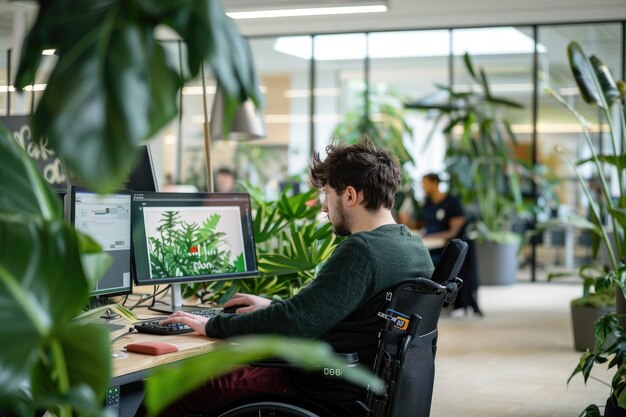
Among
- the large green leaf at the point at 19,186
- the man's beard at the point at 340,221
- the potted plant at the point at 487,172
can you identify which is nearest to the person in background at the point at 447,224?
the potted plant at the point at 487,172

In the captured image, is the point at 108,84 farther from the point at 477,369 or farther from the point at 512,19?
the point at 512,19

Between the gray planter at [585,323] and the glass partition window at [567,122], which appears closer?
the gray planter at [585,323]

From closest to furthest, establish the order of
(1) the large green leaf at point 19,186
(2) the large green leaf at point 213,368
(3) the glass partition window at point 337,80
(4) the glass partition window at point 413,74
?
1. (2) the large green leaf at point 213,368
2. (1) the large green leaf at point 19,186
3. (4) the glass partition window at point 413,74
4. (3) the glass partition window at point 337,80

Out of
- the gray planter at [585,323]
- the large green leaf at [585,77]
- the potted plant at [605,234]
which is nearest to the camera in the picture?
the potted plant at [605,234]

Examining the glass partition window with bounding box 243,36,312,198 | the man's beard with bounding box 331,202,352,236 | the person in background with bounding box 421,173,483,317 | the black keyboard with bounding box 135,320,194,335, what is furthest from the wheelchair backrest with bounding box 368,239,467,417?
the glass partition window with bounding box 243,36,312,198

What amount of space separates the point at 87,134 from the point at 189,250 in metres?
2.08

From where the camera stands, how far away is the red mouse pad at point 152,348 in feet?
7.64

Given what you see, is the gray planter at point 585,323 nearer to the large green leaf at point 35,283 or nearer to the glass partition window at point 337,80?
the large green leaf at point 35,283

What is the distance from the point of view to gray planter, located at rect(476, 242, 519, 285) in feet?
35.5

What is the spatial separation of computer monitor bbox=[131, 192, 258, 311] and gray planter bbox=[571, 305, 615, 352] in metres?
3.55

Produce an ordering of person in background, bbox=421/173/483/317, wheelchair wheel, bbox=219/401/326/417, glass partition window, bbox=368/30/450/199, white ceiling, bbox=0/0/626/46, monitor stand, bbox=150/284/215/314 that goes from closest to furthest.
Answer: wheelchair wheel, bbox=219/401/326/417 < monitor stand, bbox=150/284/215/314 < person in background, bbox=421/173/483/317 < white ceiling, bbox=0/0/626/46 < glass partition window, bbox=368/30/450/199

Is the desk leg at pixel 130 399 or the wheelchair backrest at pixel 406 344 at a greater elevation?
the wheelchair backrest at pixel 406 344

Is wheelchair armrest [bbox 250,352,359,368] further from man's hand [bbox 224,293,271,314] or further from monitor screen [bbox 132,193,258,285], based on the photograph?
monitor screen [bbox 132,193,258,285]

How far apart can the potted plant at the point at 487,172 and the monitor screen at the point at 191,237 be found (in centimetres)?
652
